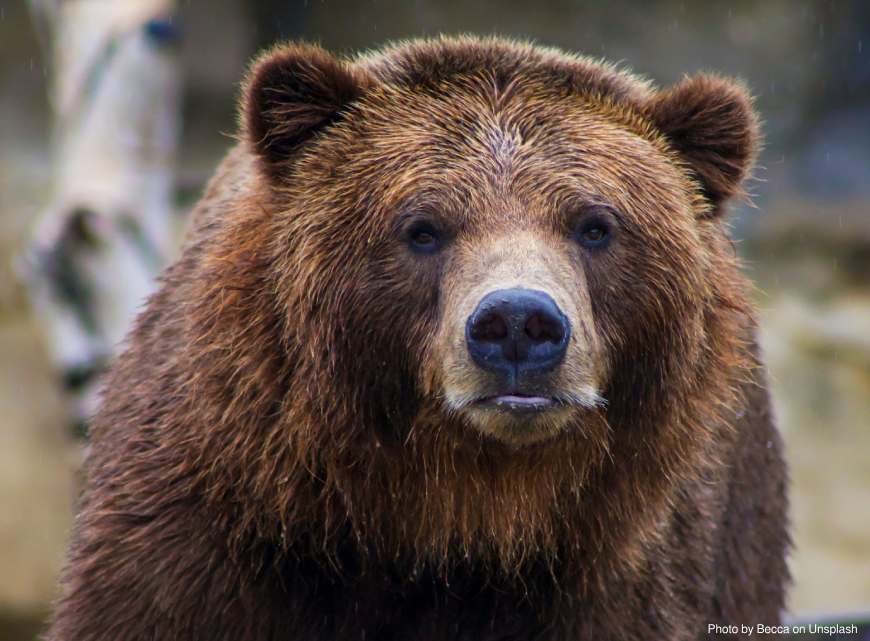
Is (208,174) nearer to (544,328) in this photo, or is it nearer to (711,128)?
(711,128)

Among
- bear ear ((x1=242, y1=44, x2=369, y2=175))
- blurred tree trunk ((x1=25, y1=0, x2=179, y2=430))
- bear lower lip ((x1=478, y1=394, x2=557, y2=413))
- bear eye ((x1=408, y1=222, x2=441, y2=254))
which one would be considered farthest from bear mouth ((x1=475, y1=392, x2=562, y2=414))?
blurred tree trunk ((x1=25, y1=0, x2=179, y2=430))

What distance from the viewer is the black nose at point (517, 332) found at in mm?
3834

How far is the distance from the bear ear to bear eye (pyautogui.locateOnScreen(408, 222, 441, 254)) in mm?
545

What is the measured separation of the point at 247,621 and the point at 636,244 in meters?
1.69

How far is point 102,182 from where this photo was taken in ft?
34.3

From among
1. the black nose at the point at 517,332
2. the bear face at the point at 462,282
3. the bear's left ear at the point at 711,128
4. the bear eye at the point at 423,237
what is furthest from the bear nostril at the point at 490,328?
the bear's left ear at the point at 711,128

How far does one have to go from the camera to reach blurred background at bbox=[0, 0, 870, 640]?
10.5 meters

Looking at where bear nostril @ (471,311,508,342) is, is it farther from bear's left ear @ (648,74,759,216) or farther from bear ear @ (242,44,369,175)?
bear's left ear @ (648,74,759,216)

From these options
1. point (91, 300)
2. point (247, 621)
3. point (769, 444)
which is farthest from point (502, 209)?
point (91, 300)

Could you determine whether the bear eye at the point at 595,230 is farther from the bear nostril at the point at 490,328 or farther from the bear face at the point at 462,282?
the bear nostril at the point at 490,328

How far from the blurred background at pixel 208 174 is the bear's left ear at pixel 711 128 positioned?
6200 millimetres

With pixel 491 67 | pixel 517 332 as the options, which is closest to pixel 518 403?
pixel 517 332

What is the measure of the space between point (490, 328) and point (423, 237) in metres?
0.57

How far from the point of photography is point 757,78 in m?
15.4
